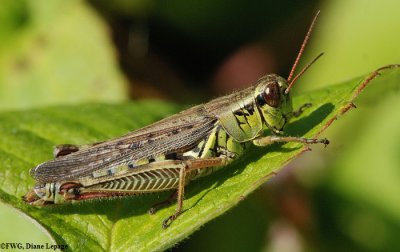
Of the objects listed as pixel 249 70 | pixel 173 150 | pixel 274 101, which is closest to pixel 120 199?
pixel 173 150

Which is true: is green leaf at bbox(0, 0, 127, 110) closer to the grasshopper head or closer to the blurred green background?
the blurred green background

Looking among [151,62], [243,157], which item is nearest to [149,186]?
[243,157]

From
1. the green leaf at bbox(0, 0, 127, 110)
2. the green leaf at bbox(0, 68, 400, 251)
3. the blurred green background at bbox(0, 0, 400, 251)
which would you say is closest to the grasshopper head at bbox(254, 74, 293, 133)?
the green leaf at bbox(0, 68, 400, 251)

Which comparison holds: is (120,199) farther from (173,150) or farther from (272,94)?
(272,94)

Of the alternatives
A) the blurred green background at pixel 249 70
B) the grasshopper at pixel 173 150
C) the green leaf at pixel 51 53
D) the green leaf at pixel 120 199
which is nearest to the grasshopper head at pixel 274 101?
the grasshopper at pixel 173 150

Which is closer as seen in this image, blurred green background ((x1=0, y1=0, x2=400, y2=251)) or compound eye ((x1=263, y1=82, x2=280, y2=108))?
compound eye ((x1=263, y1=82, x2=280, y2=108))
